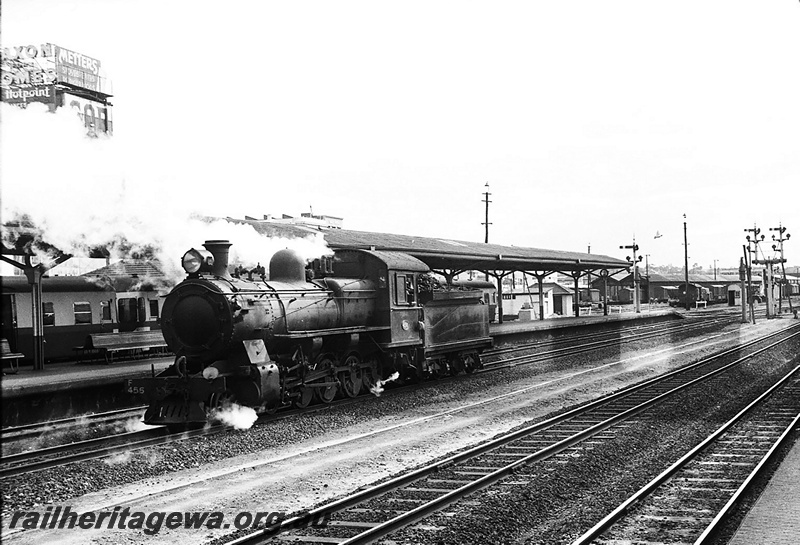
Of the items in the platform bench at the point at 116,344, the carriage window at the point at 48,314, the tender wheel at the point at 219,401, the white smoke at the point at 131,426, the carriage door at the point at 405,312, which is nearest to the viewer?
the tender wheel at the point at 219,401

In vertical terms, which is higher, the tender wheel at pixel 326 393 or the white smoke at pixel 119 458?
the tender wheel at pixel 326 393

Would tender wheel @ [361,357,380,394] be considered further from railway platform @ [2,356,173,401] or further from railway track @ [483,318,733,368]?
railway track @ [483,318,733,368]

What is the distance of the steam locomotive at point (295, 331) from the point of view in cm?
1302

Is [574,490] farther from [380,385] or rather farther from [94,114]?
[94,114]

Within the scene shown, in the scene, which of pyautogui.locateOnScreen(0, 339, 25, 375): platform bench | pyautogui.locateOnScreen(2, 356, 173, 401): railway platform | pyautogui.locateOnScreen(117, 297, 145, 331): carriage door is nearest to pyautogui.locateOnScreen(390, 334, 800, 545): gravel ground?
pyautogui.locateOnScreen(2, 356, 173, 401): railway platform

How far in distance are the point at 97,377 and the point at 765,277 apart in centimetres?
5241

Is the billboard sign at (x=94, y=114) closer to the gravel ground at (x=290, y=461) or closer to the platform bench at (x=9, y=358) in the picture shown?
the platform bench at (x=9, y=358)

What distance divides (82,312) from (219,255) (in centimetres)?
1354

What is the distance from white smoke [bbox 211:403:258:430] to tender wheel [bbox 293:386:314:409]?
6.36 ft

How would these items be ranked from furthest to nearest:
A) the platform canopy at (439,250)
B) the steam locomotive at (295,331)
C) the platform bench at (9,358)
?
the platform canopy at (439,250) → the platform bench at (9,358) → the steam locomotive at (295,331)

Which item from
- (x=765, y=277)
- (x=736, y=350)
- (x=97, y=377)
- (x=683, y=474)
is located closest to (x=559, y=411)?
(x=683, y=474)

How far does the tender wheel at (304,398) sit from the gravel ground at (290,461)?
62 centimetres

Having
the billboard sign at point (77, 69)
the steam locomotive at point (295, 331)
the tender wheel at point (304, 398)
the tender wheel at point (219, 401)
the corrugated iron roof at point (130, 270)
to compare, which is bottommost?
the tender wheel at point (304, 398)

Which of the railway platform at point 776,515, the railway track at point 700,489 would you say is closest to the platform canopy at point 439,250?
the railway track at point 700,489
